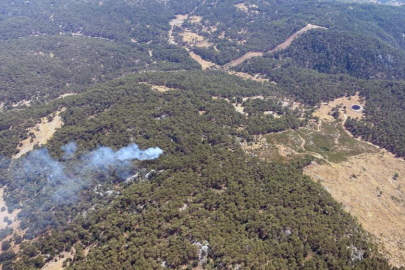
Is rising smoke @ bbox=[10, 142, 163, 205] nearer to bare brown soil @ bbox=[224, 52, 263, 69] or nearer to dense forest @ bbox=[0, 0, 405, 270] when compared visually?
dense forest @ bbox=[0, 0, 405, 270]

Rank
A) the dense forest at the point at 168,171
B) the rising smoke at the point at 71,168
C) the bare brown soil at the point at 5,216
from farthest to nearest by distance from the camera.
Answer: the rising smoke at the point at 71,168
the bare brown soil at the point at 5,216
the dense forest at the point at 168,171

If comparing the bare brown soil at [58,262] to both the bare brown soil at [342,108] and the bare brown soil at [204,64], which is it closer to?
the bare brown soil at [342,108]

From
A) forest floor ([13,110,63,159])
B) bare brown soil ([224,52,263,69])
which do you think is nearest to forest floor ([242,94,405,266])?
forest floor ([13,110,63,159])

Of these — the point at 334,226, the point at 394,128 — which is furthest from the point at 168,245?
the point at 394,128

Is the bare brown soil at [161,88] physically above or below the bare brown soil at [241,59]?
above

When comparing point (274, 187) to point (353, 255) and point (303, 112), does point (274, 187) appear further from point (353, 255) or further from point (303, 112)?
point (303, 112)


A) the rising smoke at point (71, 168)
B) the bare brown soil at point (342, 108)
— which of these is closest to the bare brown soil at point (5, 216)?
the rising smoke at point (71, 168)
